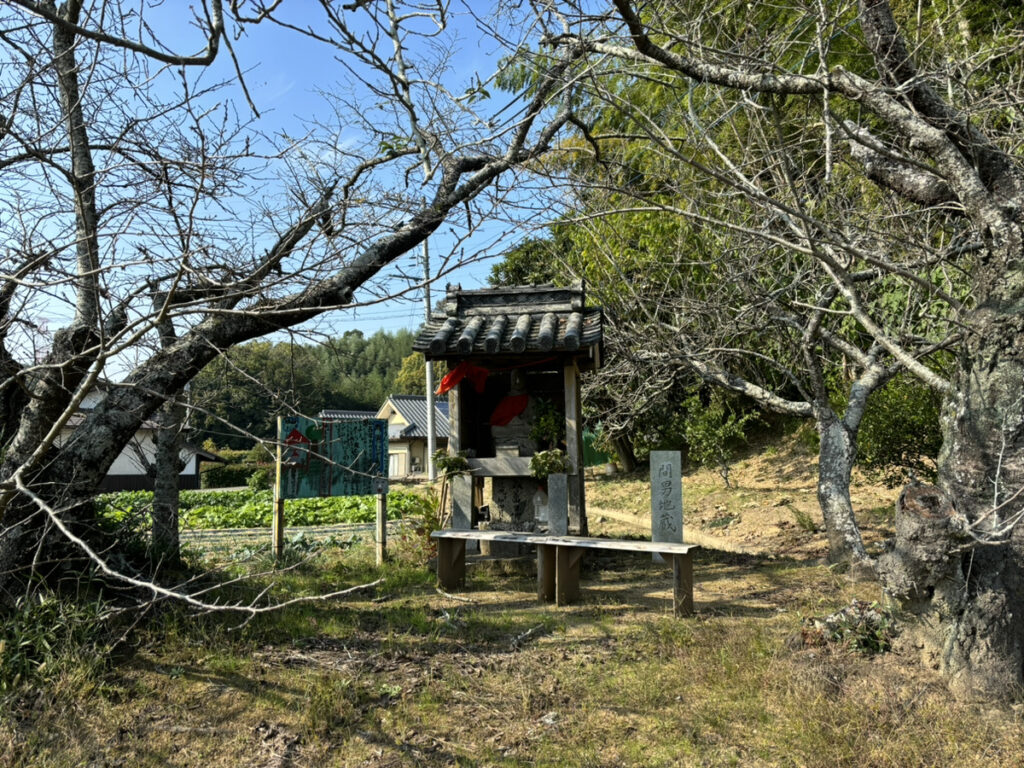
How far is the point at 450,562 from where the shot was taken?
7602 mm

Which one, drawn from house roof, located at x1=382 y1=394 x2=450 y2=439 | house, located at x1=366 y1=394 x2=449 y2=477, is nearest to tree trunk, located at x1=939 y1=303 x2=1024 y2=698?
house roof, located at x1=382 y1=394 x2=450 y2=439

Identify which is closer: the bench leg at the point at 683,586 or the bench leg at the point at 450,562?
the bench leg at the point at 683,586

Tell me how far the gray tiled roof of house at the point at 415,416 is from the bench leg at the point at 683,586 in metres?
29.2

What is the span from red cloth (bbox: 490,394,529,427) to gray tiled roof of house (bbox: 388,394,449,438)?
1040 inches

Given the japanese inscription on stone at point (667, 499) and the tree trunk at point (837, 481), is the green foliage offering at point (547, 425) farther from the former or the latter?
the tree trunk at point (837, 481)

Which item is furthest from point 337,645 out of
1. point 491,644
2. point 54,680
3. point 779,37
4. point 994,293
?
point 779,37

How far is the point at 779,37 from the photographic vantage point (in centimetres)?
534

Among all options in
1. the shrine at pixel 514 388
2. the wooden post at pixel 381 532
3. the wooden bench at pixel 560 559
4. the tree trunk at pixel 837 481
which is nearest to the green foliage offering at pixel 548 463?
the shrine at pixel 514 388

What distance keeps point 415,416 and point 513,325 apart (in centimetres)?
3176

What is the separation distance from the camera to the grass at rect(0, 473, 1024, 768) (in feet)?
12.7

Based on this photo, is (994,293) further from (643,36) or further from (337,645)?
(337,645)

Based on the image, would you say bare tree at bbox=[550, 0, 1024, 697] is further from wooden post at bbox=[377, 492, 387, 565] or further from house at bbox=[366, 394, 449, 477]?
house at bbox=[366, 394, 449, 477]

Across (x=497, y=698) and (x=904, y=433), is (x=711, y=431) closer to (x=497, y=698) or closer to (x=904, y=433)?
(x=904, y=433)

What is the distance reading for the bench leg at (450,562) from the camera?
7.56 meters
